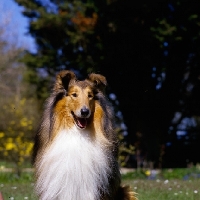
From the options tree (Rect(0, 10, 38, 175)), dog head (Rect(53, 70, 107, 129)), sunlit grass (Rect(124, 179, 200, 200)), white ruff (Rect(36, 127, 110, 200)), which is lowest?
sunlit grass (Rect(124, 179, 200, 200))

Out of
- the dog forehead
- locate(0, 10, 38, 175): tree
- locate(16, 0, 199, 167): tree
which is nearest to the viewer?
the dog forehead

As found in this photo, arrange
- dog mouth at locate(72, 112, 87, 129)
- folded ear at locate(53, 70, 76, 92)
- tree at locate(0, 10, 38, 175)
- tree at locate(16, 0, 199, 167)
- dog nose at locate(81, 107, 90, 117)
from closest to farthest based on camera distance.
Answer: dog nose at locate(81, 107, 90, 117) < dog mouth at locate(72, 112, 87, 129) < folded ear at locate(53, 70, 76, 92) < tree at locate(0, 10, 38, 175) < tree at locate(16, 0, 199, 167)

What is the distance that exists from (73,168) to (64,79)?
1.17 metres

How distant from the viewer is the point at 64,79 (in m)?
6.77

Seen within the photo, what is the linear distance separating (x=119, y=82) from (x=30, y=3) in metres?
5.91

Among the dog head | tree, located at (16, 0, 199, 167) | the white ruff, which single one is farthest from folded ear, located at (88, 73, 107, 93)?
tree, located at (16, 0, 199, 167)

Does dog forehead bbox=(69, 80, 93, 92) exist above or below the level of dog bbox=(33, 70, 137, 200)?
above

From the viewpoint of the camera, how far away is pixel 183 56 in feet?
78.0

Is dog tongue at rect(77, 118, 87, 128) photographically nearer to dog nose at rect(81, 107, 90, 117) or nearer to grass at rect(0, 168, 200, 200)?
dog nose at rect(81, 107, 90, 117)

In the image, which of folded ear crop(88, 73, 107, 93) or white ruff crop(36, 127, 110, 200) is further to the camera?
folded ear crop(88, 73, 107, 93)

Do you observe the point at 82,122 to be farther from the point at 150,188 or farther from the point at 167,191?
the point at 150,188

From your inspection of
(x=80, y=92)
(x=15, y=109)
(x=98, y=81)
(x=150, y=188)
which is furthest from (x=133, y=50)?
(x=80, y=92)

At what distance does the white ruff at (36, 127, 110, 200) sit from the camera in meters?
6.55

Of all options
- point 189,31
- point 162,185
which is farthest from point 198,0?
point 162,185
